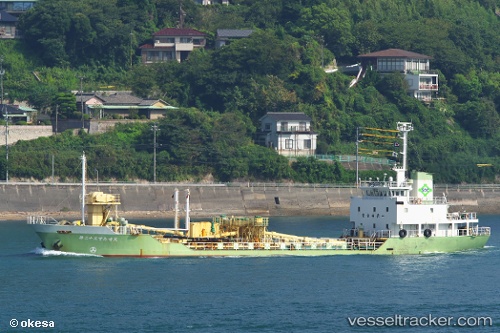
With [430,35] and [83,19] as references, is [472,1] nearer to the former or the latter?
[430,35]

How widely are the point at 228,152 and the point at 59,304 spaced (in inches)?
2218

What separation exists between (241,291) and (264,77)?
214 feet

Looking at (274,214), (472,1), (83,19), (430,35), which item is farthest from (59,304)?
(472,1)

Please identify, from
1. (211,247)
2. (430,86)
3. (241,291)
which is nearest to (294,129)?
(430,86)

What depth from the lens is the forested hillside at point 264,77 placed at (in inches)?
4540

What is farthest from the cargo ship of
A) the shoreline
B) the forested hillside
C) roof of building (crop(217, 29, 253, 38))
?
roof of building (crop(217, 29, 253, 38))

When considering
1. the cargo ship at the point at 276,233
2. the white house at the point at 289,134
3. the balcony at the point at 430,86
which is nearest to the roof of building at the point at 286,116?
the white house at the point at 289,134

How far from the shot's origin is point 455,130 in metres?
130

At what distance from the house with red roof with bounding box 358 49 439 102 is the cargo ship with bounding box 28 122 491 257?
54619 millimetres

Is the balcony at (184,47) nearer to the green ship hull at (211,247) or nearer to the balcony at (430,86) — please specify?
the balcony at (430,86)

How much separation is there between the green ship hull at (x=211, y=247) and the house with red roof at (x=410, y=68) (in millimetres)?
56964

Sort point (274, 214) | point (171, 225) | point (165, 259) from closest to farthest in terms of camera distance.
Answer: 1. point (165, 259)
2. point (171, 225)
3. point (274, 214)

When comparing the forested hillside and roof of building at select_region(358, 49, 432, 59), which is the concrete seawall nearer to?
the forested hillside

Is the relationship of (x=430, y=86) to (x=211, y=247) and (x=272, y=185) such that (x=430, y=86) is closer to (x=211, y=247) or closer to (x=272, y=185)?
(x=272, y=185)
